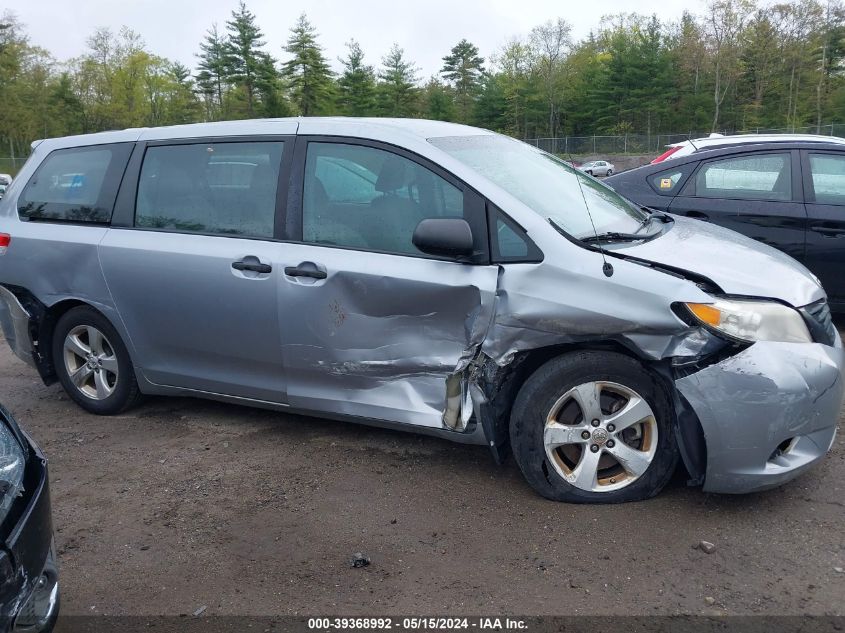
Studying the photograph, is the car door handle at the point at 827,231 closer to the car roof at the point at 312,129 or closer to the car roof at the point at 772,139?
the car roof at the point at 772,139

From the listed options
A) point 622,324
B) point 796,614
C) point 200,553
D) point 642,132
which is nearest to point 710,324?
point 622,324

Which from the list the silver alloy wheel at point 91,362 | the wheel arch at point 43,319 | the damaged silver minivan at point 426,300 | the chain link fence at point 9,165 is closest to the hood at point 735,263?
the damaged silver minivan at point 426,300

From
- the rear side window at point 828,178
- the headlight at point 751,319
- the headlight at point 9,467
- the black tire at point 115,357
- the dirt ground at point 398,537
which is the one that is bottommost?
the dirt ground at point 398,537

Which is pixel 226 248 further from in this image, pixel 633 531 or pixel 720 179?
pixel 720 179

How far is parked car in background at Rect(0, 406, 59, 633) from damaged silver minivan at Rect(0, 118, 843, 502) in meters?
1.69

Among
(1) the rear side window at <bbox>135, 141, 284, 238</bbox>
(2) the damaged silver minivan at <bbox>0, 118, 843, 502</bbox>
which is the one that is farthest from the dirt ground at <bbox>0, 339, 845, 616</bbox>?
(1) the rear side window at <bbox>135, 141, 284, 238</bbox>

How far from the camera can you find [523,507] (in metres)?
3.50

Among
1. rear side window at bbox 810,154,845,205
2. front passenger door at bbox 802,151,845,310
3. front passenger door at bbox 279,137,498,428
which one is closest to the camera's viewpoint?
front passenger door at bbox 279,137,498,428

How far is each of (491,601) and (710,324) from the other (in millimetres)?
1415

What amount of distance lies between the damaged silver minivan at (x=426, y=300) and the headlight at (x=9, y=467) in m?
1.70

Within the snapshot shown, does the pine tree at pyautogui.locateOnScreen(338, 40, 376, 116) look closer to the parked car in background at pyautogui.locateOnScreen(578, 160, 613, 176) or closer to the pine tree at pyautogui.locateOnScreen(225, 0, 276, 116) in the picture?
the pine tree at pyautogui.locateOnScreen(225, 0, 276, 116)

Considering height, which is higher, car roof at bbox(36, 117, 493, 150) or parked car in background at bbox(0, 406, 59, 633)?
car roof at bbox(36, 117, 493, 150)

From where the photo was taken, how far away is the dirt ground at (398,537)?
9.37 ft

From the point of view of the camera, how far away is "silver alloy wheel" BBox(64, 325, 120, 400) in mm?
4785
